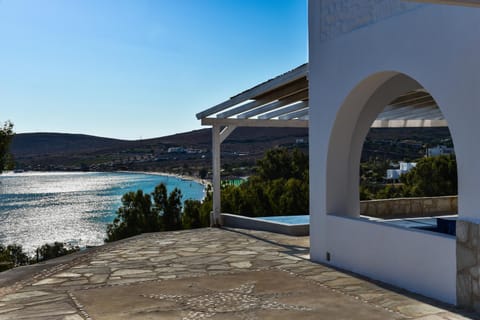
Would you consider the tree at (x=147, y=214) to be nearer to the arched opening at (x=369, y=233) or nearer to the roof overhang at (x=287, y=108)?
the roof overhang at (x=287, y=108)

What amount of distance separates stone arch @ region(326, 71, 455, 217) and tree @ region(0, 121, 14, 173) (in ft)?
41.3

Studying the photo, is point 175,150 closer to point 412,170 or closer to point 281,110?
point 412,170

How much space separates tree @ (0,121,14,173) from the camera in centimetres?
1614

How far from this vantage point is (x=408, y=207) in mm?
13344

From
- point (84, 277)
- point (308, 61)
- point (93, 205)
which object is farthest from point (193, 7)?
point (93, 205)

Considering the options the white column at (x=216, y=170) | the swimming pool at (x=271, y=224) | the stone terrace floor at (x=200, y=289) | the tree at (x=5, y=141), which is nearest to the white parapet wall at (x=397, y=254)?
the stone terrace floor at (x=200, y=289)

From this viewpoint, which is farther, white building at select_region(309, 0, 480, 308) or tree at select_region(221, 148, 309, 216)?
tree at select_region(221, 148, 309, 216)

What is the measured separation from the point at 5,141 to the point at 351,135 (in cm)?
1290

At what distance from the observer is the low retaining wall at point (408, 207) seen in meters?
13.1

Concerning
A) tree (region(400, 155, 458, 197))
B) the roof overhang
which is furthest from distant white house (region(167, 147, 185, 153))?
the roof overhang

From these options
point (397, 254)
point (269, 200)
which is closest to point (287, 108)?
point (397, 254)

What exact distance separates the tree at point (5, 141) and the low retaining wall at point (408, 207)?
1177 centimetres

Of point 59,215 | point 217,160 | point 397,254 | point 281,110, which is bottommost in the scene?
point 59,215

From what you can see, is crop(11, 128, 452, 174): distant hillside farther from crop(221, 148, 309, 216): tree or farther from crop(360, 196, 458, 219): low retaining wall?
crop(360, 196, 458, 219): low retaining wall
